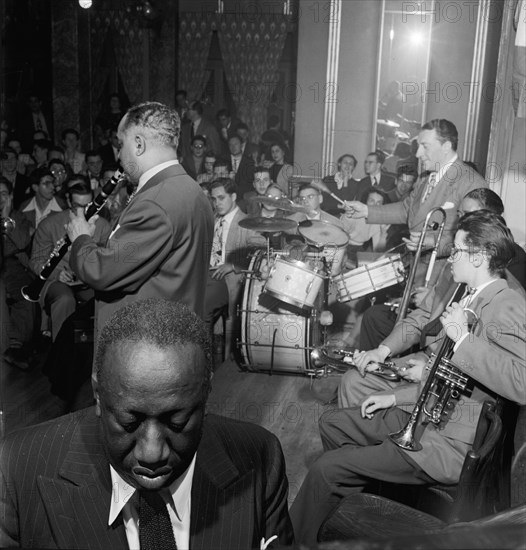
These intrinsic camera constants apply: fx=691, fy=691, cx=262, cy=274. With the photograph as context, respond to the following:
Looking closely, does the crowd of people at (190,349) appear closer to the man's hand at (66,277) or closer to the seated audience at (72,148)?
the man's hand at (66,277)

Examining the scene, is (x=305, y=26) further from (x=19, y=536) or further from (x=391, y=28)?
(x=19, y=536)

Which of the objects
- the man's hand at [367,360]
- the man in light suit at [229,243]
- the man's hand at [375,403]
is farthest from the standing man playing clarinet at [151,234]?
the man in light suit at [229,243]

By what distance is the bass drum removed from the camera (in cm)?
501

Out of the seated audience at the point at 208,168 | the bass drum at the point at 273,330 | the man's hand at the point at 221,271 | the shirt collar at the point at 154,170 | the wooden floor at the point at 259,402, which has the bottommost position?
the wooden floor at the point at 259,402

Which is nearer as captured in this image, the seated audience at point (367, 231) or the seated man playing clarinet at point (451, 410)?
the seated man playing clarinet at point (451, 410)

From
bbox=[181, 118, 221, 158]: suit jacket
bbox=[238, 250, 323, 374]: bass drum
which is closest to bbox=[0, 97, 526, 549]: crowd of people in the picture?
bbox=[238, 250, 323, 374]: bass drum

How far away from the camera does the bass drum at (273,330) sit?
501 cm

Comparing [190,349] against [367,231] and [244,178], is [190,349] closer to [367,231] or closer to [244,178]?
[367,231]

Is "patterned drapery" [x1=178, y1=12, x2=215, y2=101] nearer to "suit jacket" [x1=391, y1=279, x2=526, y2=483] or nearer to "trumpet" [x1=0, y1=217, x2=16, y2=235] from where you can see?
"trumpet" [x1=0, y1=217, x2=16, y2=235]

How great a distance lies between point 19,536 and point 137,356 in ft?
1.40

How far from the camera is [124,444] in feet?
3.35

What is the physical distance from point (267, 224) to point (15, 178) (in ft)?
11.7

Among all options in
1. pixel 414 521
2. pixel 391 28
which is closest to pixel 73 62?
pixel 391 28

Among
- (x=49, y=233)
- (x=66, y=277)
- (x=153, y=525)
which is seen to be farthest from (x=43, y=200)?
(x=153, y=525)
